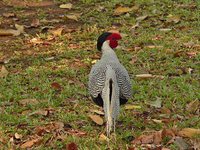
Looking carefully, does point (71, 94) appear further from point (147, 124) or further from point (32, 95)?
point (147, 124)

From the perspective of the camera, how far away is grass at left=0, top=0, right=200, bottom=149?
4.83m

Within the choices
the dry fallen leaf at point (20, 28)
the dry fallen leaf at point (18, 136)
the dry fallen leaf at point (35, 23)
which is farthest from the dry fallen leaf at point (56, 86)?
the dry fallen leaf at point (35, 23)

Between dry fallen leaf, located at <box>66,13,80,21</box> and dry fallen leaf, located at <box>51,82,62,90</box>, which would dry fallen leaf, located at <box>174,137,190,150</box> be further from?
dry fallen leaf, located at <box>66,13,80,21</box>

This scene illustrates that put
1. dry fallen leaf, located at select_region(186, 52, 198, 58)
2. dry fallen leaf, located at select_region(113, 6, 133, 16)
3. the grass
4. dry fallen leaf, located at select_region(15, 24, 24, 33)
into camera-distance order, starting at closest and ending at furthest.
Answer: the grass
dry fallen leaf, located at select_region(186, 52, 198, 58)
dry fallen leaf, located at select_region(15, 24, 24, 33)
dry fallen leaf, located at select_region(113, 6, 133, 16)

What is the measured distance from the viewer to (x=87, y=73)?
6312mm

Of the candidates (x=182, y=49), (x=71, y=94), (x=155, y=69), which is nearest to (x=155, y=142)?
(x=71, y=94)

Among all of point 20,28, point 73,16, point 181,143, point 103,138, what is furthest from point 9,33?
point 181,143

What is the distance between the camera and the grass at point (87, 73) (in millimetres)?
4832

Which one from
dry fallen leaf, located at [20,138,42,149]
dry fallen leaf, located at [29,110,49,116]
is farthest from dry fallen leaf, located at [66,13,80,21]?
dry fallen leaf, located at [20,138,42,149]

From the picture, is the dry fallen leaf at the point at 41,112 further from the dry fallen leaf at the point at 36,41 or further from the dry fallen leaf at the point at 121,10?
the dry fallen leaf at the point at 121,10

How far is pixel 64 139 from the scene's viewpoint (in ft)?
15.0

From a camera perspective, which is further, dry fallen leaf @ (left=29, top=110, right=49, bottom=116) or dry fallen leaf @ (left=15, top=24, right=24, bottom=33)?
dry fallen leaf @ (left=15, top=24, right=24, bottom=33)

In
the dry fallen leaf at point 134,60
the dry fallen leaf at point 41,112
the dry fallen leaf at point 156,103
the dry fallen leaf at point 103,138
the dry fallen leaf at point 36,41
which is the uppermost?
the dry fallen leaf at point 36,41

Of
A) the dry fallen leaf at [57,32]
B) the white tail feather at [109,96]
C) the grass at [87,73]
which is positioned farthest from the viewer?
the dry fallen leaf at [57,32]
